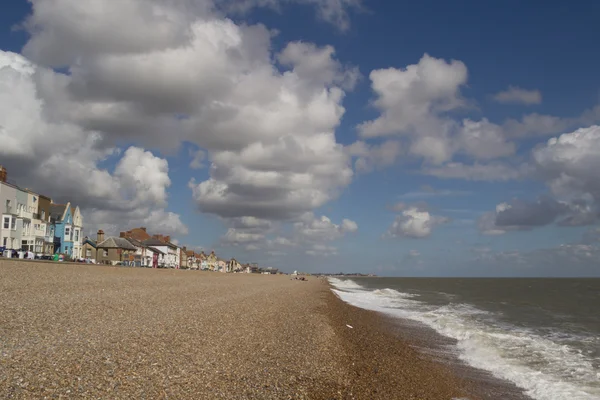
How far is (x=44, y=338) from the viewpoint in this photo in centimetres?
1121

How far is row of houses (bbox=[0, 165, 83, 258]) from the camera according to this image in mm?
50016

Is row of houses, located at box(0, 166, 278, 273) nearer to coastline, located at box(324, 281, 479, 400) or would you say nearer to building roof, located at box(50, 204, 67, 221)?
building roof, located at box(50, 204, 67, 221)

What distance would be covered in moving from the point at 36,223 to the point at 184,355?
2217 inches

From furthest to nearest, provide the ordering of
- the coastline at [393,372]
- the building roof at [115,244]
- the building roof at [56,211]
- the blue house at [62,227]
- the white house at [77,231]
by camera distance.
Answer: the building roof at [115,244] < the white house at [77,231] < the blue house at [62,227] < the building roof at [56,211] < the coastline at [393,372]

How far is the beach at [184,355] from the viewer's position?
28.6ft

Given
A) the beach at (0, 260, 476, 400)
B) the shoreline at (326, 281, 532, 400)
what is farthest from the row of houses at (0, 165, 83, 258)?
the shoreline at (326, 281, 532, 400)

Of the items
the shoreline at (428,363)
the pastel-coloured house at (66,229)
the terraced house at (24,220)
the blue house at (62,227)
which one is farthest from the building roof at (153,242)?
the shoreline at (428,363)

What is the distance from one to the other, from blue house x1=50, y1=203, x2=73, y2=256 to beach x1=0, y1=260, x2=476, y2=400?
50343 mm

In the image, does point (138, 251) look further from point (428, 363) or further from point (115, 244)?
point (428, 363)

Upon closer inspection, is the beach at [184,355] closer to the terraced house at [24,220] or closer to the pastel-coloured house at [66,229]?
the terraced house at [24,220]

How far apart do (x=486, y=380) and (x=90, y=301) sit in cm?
1561

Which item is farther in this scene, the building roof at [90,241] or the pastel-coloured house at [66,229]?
the building roof at [90,241]

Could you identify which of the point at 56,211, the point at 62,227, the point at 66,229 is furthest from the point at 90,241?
the point at 56,211

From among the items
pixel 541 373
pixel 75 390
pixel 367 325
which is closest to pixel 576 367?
pixel 541 373
